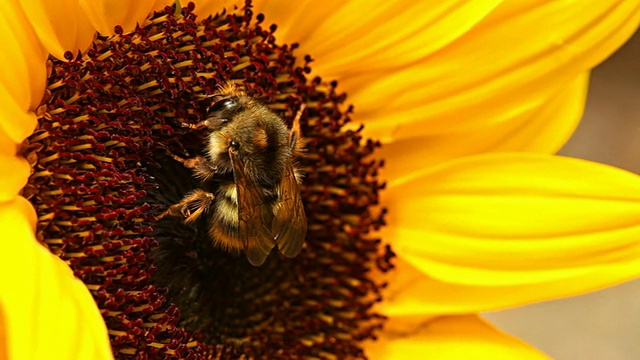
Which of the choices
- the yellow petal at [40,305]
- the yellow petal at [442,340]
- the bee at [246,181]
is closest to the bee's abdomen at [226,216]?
the bee at [246,181]

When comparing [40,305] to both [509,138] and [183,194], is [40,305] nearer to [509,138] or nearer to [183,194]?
[183,194]

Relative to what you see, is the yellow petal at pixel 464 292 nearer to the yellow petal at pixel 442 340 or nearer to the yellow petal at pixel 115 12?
the yellow petal at pixel 442 340

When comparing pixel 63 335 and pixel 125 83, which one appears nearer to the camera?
pixel 63 335

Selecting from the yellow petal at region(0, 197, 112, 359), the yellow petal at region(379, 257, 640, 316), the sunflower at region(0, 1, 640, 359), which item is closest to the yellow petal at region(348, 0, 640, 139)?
the sunflower at region(0, 1, 640, 359)

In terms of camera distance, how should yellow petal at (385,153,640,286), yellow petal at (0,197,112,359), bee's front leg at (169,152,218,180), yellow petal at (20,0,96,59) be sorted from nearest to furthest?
yellow petal at (0,197,112,359)
yellow petal at (20,0,96,59)
bee's front leg at (169,152,218,180)
yellow petal at (385,153,640,286)

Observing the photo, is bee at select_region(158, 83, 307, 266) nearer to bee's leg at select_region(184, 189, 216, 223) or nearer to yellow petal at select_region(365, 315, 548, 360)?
bee's leg at select_region(184, 189, 216, 223)

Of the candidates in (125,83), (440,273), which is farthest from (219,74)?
(440,273)

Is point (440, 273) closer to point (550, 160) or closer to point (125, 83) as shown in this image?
point (550, 160)
